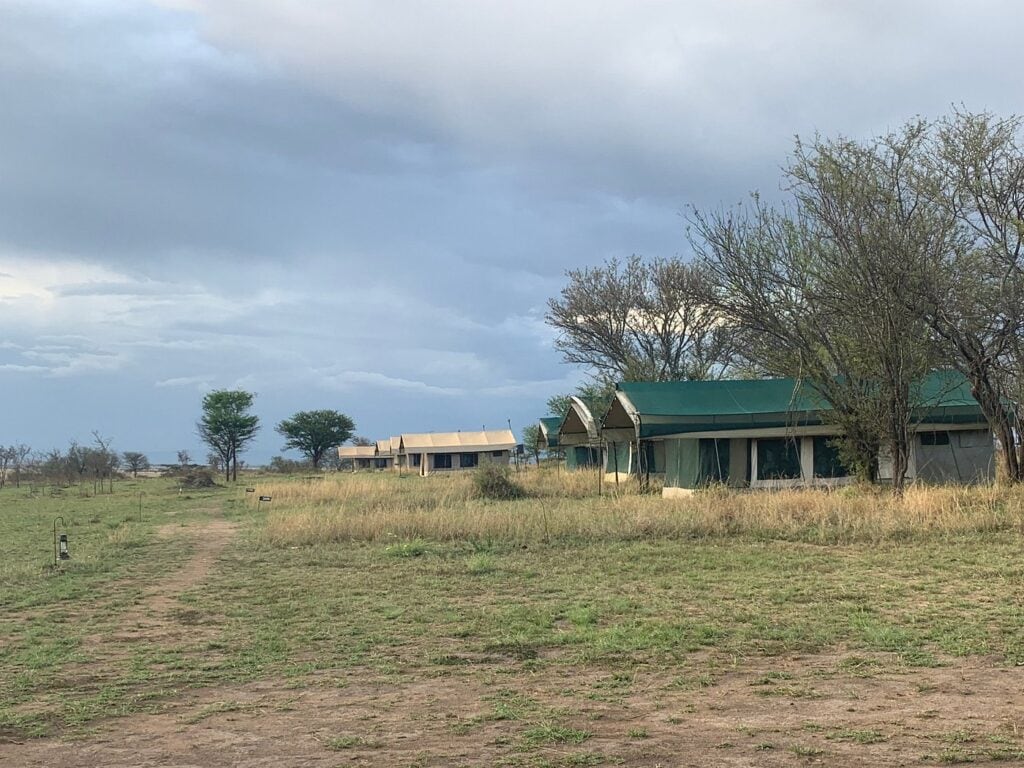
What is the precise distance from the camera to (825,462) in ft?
75.5

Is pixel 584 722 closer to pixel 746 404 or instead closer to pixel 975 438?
pixel 746 404

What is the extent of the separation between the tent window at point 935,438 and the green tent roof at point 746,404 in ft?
2.34

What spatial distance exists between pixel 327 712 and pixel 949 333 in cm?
1519

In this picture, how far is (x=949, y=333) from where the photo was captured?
56.5 ft

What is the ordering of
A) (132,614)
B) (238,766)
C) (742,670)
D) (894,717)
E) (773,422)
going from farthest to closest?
(773,422) → (132,614) → (742,670) → (894,717) → (238,766)

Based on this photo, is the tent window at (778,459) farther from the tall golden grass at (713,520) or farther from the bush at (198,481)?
the bush at (198,481)

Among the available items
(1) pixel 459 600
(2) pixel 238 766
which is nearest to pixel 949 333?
(1) pixel 459 600

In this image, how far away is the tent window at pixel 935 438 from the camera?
22750 millimetres

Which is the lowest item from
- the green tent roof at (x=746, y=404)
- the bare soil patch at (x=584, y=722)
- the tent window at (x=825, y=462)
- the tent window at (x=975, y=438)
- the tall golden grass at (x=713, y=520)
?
the bare soil patch at (x=584, y=722)

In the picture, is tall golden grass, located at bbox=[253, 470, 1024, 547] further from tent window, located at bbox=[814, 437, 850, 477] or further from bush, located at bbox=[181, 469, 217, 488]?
bush, located at bbox=[181, 469, 217, 488]

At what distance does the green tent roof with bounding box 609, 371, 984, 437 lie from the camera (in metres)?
21.3

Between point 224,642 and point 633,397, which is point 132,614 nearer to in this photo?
point 224,642

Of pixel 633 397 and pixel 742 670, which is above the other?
pixel 633 397

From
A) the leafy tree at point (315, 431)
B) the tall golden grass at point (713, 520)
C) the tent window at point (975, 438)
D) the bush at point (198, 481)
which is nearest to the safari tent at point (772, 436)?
the tent window at point (975, 438)
